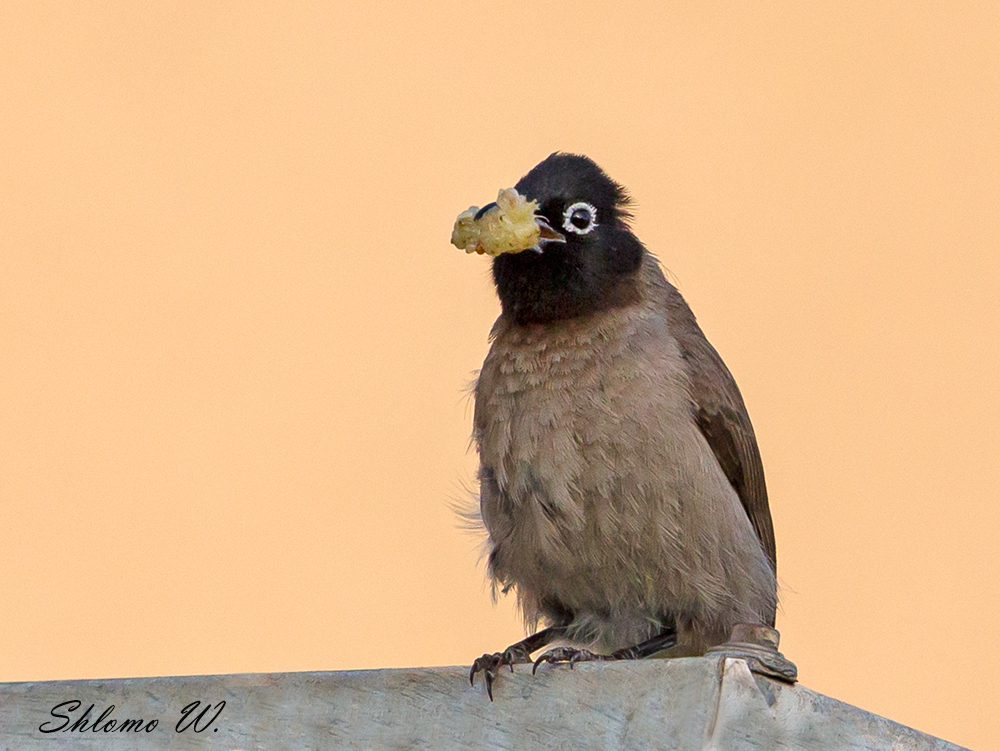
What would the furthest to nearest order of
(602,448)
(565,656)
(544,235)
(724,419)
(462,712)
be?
(724,419), (544,235), (602,448), (565,656), (462,712)

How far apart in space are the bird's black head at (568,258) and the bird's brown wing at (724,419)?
0.83 ft

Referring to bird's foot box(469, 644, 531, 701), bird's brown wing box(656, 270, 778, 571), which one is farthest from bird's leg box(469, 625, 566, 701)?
bird's brown wing box(656, 270, 778, 571)

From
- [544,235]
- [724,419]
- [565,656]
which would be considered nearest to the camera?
[565,656]

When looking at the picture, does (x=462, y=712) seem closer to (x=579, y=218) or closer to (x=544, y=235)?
(x=544, y=235)

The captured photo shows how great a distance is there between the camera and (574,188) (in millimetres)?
4148

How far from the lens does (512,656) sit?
3627mm

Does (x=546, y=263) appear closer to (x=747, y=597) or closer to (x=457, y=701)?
(x=747, y=597)

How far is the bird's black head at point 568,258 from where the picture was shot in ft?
13.5

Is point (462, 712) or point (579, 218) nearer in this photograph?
point (462, 712)

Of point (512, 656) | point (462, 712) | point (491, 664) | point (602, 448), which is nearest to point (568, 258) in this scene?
point (602, 448)

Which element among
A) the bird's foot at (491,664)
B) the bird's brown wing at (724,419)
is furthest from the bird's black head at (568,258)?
the bird's foot at (491,664)

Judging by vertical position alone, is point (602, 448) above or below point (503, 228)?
below

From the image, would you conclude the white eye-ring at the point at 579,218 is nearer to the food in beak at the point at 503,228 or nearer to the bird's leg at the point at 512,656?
the food in beak at the point at 503,228

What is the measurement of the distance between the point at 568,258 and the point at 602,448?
596 mm
